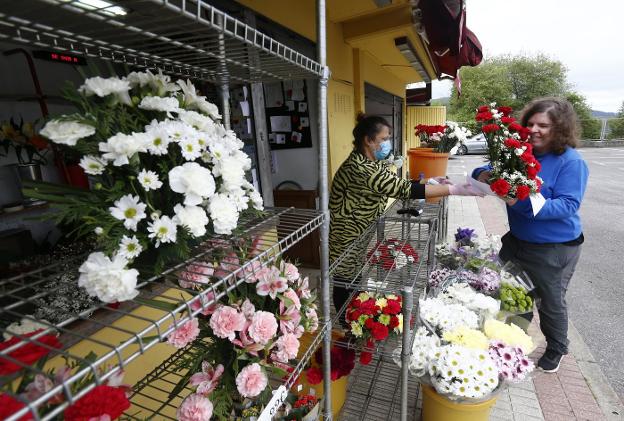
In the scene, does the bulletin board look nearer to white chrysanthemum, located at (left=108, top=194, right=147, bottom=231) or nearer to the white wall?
the white wall

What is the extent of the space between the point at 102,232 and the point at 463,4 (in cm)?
303

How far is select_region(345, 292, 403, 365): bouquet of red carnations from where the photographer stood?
1.62m

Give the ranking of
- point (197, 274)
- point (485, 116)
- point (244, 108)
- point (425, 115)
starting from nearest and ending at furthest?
point (197, 274) < point (485, 116) < point (244, 108) < point (425, 115)

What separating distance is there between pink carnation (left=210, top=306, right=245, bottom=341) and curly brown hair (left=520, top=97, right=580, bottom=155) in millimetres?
2189

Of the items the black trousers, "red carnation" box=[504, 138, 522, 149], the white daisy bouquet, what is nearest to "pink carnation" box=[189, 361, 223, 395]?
the white daisy bouquet

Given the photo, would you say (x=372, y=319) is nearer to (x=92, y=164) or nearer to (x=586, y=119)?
(x=92, y=164)

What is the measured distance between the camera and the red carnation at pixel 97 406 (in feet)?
1.99

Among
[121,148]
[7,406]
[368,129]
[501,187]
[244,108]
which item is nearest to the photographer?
[7,406]

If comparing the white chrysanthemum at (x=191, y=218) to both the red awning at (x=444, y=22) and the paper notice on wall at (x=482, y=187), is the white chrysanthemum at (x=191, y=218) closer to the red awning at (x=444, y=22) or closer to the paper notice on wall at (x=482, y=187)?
the paper notice on wall at (x=482, y=187)

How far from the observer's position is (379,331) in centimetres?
160

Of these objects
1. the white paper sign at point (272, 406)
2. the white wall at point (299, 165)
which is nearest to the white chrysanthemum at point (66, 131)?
the white paper sign at point (272, 406)

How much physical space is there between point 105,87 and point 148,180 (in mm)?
209

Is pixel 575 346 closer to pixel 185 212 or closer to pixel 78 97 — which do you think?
pixel 185 212

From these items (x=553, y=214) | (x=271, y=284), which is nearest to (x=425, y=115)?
(x=553, y=214)
